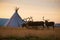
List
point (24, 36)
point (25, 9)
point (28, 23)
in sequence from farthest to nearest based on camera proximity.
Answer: point (25, 9), point (28, 23), point (24, 36)

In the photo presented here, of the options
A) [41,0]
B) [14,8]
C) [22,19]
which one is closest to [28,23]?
[22,19]

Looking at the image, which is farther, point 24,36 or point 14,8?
point 14,8

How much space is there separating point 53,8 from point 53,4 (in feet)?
0.15

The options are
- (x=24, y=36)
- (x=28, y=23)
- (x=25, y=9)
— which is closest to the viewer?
(x=24, y=36)

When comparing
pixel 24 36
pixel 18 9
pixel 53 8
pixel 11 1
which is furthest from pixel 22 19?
pixel 24 36

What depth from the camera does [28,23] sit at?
1419 millimetres

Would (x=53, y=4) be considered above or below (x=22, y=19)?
above

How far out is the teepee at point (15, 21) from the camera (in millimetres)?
1437

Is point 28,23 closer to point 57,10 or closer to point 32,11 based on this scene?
point 32,11

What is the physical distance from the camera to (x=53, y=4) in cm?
160

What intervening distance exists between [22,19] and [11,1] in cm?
21

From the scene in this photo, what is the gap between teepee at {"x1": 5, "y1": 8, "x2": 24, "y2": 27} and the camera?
144cm

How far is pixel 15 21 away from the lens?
146 centimetres

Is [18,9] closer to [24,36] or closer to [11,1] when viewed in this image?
[11,1]
